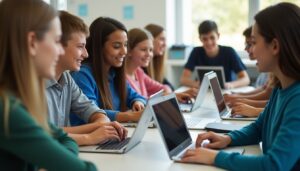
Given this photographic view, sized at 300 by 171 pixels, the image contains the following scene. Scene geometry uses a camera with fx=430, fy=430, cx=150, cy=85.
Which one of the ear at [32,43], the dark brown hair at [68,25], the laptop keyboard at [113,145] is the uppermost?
the dark brown hair at [68,25]

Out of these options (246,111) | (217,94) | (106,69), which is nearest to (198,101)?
(217,94)

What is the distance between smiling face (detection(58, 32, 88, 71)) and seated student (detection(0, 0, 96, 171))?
0.79 metres

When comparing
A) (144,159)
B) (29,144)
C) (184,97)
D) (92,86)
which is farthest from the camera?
(184,97)

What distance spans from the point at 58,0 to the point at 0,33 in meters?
4.36

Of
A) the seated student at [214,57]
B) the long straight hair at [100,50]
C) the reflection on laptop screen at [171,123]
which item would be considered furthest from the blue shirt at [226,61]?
the reflection on laptop screen at [171,123]

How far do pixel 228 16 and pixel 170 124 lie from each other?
3.71 meters

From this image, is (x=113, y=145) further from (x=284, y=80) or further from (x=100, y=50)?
(x=100, y=50)

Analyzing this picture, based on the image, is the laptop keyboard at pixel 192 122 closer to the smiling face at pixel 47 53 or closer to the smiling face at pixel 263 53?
the smiling face at pixel 263 53

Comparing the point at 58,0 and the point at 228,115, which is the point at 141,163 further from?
the point at 58,0

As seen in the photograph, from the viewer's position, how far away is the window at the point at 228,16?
502 centimetres

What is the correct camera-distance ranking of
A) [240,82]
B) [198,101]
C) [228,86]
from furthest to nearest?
[240,82], [228,86], [198,101]

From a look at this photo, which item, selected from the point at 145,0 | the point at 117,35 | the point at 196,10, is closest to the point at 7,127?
the point at 117,35

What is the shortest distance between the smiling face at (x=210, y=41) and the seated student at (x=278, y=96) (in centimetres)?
245

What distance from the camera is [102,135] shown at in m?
1.71
